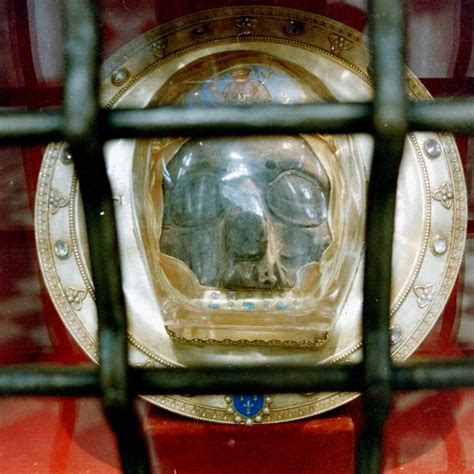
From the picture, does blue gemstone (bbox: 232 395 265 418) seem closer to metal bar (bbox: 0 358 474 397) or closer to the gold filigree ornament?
the gold filigree ornament

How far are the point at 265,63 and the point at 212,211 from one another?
0.40 feet

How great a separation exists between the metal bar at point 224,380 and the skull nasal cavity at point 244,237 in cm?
28

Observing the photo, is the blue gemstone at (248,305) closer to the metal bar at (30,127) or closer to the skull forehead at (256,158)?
the skull forehead at (256,158)

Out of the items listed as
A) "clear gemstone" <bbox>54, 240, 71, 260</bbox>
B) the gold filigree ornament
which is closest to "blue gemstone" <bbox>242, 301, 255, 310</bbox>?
the gold filigree ornament

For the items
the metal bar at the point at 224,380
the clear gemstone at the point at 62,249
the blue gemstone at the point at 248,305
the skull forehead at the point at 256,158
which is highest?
the skull forehead at the point at 256,158

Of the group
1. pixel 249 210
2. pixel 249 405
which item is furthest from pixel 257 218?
pixel 249 405

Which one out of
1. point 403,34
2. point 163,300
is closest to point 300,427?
point 163,300

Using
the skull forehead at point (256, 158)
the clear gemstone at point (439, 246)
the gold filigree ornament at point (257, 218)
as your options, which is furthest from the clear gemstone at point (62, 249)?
the clear gemstone at point (439, 246)

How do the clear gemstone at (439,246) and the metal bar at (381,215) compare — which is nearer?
the metal bar at (381,215)

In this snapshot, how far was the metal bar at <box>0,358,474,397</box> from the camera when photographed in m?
0.25

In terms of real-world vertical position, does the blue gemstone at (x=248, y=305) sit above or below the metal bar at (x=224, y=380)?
above

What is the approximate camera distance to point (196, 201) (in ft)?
1.79

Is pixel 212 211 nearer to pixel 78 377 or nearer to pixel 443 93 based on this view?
pixel 443 93

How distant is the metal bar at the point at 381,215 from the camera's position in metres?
0.22
